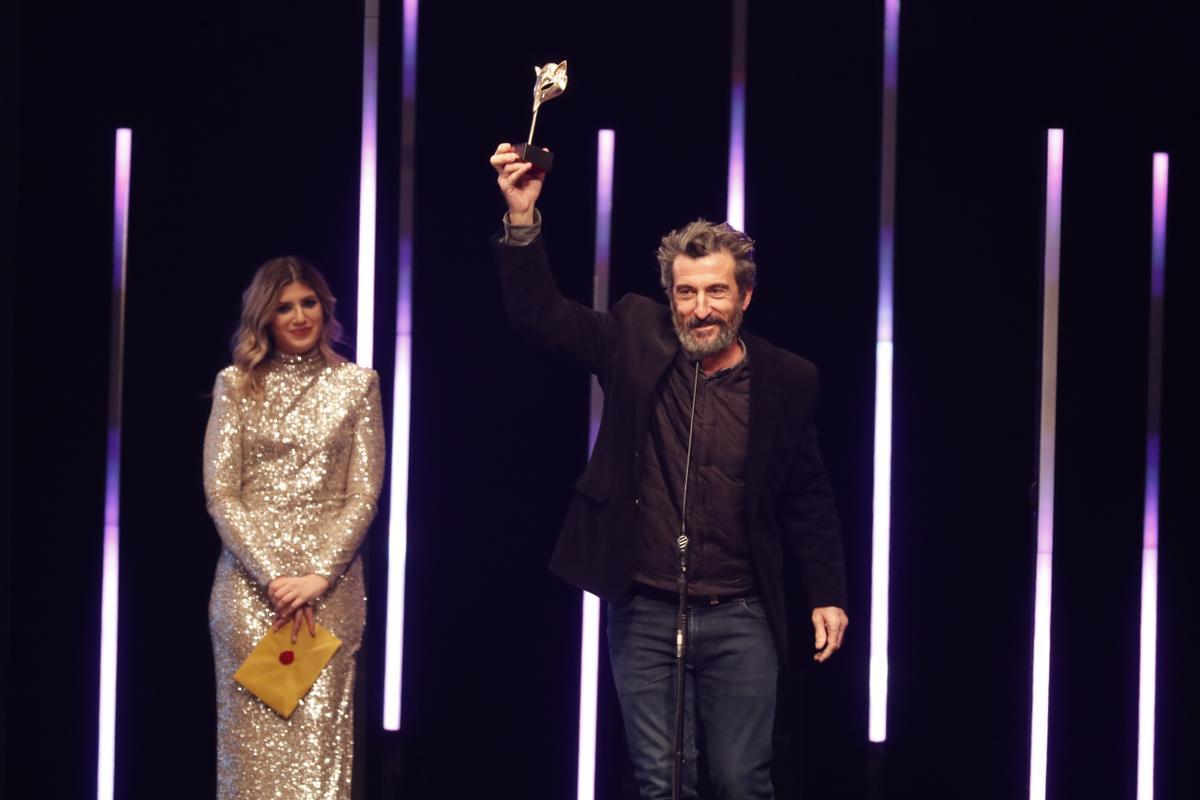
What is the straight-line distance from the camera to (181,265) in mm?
3828

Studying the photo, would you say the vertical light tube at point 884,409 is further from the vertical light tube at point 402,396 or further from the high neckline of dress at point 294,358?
the high neckline of dress at point 294,358

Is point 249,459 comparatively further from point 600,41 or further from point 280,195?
point 600,41

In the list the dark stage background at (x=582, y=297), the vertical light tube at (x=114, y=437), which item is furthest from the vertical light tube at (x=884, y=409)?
the vertical light tube at (x=114, y=437)

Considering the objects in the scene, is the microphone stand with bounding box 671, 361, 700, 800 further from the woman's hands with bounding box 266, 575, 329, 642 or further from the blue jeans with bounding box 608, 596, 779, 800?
the woman's hands with bounding box 266, 575, 329, 642

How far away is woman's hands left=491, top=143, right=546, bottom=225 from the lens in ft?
9.14

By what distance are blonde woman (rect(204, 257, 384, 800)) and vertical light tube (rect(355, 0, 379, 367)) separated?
40cm

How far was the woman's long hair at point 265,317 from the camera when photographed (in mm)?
3332

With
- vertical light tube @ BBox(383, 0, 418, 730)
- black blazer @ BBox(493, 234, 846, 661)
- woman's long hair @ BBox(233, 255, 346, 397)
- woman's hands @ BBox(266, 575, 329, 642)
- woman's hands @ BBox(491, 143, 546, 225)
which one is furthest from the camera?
vertical light tube @ BBox(383, 0, 418, 730)

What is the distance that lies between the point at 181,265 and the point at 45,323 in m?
0.39

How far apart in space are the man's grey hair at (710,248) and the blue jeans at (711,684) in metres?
0.68

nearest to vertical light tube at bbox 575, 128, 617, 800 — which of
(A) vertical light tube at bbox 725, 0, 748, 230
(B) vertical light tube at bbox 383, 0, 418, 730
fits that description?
(A) vertical light tube at bbox 725, 0, 748, 230

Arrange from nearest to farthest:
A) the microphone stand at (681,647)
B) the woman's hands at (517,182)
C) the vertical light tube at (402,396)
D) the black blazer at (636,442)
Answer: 1. the microphone stand at (681,647)
2. the woman's hands at (517,182)
3. the black blazer at (636,442)
4. the vertical light tube at (402,396)

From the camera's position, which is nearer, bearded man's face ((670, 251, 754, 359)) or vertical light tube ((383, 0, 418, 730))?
bearded man's face ((670, 251, 754, 359))


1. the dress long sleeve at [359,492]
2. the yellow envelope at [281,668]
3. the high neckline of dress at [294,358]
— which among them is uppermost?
the high neckline of dress at [294,358]
